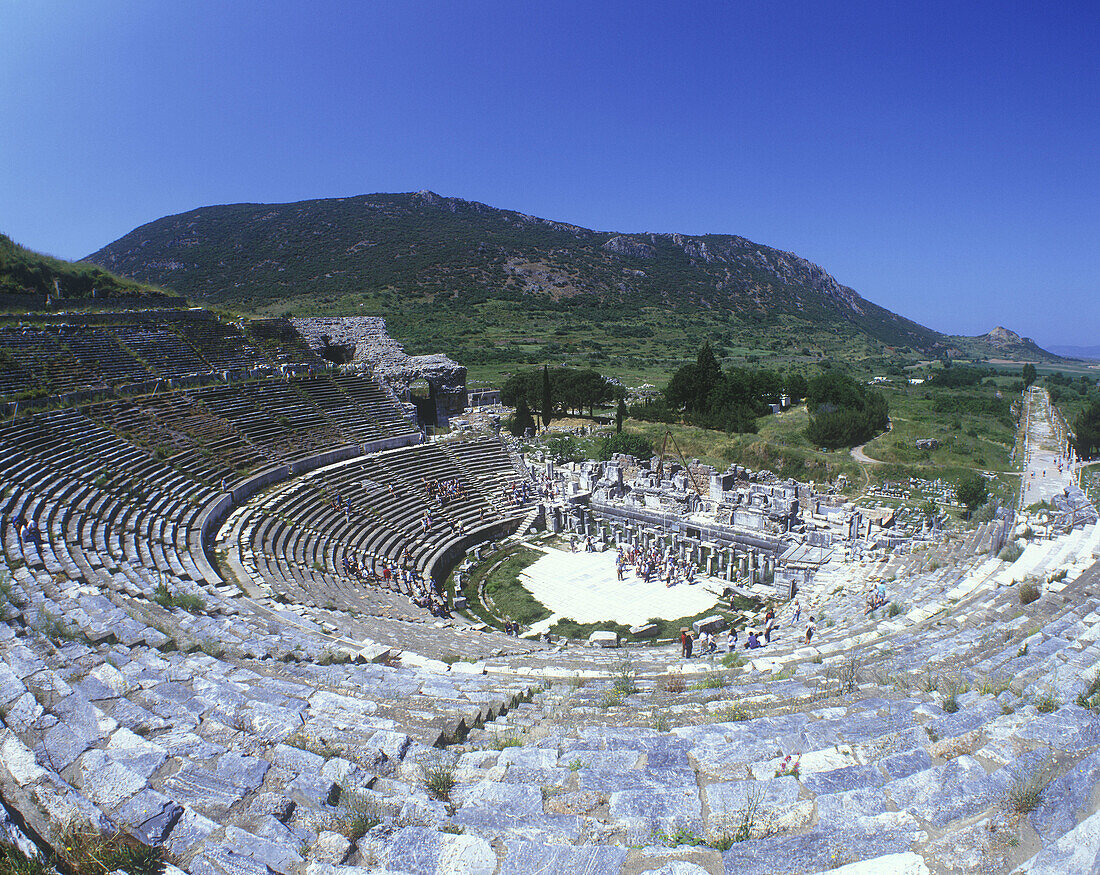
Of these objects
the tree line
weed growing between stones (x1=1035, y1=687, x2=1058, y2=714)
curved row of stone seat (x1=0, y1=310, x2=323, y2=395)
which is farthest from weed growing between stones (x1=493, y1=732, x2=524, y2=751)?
the tree line

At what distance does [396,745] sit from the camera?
19.6 feet

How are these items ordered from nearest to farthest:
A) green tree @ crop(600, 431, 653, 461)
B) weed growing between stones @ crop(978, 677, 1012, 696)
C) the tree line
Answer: weed growing between stones @ crop(978, 677, 1012, 696)
green tree @ crop(600, 431, 653, 461)
the tree line

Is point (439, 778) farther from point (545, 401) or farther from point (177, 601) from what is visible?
point (545, 401)

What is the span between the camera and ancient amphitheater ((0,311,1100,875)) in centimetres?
431

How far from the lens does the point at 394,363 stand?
39344 millimetres

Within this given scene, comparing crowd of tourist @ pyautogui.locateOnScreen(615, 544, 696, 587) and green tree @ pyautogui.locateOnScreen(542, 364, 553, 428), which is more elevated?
green tree @ pyautogui.locateOnScreen(542, 364, 553, 428)

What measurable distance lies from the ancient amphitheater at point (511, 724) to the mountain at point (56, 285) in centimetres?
2439

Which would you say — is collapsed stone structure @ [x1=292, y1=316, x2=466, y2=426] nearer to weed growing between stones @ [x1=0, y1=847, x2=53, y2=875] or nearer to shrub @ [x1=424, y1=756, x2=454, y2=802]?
shrub @ [x1=424, y1=756, x2=454, y2=802]

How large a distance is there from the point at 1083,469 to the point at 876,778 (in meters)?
43.9

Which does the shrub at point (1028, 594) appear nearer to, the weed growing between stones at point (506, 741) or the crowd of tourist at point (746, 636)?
the crowd of tourist at point (746, 636)

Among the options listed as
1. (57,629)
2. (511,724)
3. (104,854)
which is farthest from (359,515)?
(104,854)

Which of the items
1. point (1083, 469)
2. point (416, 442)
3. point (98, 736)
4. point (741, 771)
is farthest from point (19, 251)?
point (1083, 469)

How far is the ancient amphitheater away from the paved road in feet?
61.6

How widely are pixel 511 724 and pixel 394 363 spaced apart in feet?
114
